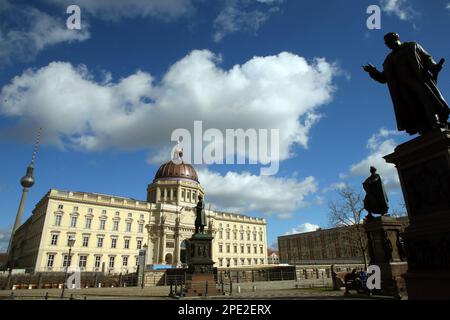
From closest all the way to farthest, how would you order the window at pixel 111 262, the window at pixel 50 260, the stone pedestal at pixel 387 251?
1. the stone pedestal at pixel 387 251
2. the window at pixel 50 260
3. the window at pixel 111 262

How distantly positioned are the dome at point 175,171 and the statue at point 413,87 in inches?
2632

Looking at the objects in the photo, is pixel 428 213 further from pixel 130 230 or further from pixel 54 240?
pixel 130 230

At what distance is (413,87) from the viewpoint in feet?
16.8

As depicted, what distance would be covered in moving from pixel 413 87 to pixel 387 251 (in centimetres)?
662

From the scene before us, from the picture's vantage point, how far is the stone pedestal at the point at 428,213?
13.1ft

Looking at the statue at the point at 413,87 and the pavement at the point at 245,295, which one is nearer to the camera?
the statue at the point at 413,87

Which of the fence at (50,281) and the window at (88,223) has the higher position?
the window at (88,223)

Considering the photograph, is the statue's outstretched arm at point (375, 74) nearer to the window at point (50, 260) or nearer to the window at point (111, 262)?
the window at point (50, 260)

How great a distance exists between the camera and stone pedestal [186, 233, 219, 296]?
14.6 meters

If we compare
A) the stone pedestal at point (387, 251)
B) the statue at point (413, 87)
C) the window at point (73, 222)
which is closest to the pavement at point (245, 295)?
the stone pedestal at point (387, 251)

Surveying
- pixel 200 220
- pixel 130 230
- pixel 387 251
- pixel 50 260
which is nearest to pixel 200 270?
pixel 200 220

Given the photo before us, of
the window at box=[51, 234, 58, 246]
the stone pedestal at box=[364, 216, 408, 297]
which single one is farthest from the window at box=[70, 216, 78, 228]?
the stone pedestal at box=[364, 216, 408, 297]

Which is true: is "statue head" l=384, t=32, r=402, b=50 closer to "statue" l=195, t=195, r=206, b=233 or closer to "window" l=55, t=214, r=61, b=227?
"statue" l=195, t=195, r=206, b=233
